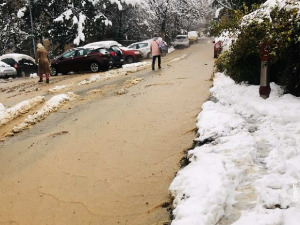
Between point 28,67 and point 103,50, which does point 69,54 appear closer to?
point 103,50

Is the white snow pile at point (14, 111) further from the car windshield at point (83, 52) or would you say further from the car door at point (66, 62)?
the car door at point (66, 62)

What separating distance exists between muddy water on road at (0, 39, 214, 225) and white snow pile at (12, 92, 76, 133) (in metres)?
0.23

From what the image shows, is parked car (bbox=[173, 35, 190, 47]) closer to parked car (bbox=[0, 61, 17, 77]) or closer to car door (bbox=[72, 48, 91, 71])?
parked car (bbox=[0, 61, 17, 77])

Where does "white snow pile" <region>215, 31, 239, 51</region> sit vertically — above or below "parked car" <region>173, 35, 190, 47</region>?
below

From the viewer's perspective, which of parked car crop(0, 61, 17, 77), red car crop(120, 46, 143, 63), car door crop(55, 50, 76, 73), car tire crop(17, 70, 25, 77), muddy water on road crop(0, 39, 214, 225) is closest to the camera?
muddy water on road crop(0, 39, 214, 225)

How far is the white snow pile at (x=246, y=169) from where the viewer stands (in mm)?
2801

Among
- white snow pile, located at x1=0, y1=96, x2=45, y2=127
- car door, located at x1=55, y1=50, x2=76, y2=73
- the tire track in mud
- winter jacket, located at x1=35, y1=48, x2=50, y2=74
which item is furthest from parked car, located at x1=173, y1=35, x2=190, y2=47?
white snow pile, located at x1=0, y1=96, x2=45, y2=127

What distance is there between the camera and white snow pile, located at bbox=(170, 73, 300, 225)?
2.80 metres

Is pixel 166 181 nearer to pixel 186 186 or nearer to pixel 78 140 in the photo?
pixel 186 186

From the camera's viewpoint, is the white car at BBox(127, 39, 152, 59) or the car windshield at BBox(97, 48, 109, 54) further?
the white car at BBox(127, 39, 152, 59)

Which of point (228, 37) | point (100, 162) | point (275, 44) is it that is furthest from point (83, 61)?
point (275, 44)

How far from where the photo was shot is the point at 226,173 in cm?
340

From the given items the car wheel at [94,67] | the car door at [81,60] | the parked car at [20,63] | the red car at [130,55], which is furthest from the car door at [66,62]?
the parked car at [20,63]

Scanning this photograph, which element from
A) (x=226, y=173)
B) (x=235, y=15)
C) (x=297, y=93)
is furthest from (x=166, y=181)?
(x=235, y=15)
